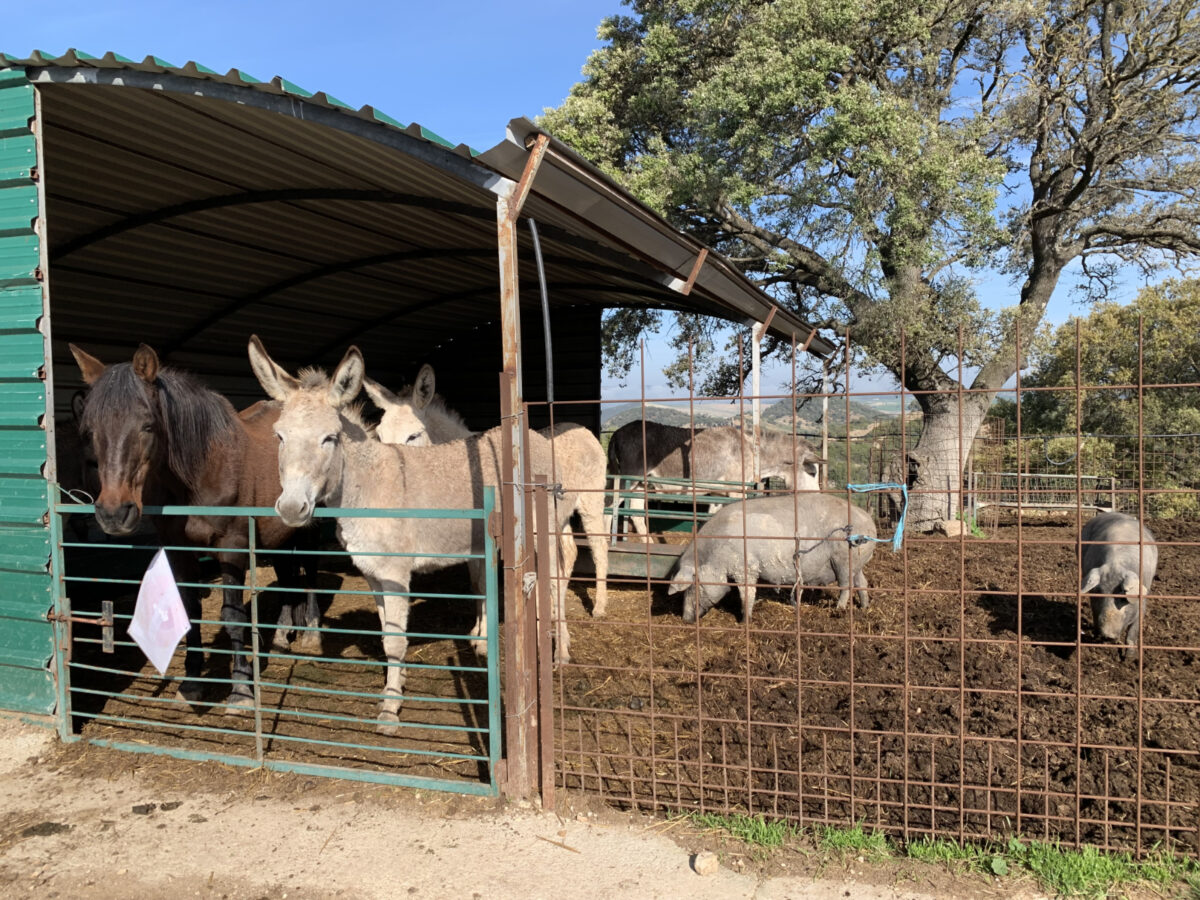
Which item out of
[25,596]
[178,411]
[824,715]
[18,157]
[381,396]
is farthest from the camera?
[381,396]

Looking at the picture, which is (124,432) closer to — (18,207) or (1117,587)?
(18,207)

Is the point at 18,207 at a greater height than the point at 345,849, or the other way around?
the point at 18,207

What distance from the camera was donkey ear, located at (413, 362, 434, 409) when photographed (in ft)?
26.4

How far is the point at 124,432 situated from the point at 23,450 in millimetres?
1018

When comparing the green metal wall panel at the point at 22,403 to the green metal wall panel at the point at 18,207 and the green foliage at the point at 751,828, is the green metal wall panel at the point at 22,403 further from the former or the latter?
the green foliage at the point at 751,828

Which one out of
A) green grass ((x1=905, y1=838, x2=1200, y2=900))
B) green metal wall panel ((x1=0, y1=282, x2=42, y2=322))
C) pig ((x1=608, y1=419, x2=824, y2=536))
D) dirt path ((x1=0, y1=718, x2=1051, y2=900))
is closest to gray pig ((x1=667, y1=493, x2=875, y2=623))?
dirt path ((x1=0, y1=718, x2=1051, y2=900))

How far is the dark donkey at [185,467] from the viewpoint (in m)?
4.39

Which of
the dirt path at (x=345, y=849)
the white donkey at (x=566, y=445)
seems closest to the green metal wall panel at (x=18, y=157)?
the white donkey at (x=566, y=445)

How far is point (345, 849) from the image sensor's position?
3562 millimetres

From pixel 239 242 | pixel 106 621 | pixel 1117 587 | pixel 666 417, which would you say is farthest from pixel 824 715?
pixel 666 417

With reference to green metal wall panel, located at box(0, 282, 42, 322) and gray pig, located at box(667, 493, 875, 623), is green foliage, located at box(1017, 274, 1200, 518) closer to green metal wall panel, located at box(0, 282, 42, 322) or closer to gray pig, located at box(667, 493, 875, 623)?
gray pig, located at box(667, 493, 875, 623)

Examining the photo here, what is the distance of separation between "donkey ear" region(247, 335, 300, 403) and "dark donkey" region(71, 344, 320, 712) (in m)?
0.60

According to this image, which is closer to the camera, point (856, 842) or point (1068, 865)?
point (1068, 865)

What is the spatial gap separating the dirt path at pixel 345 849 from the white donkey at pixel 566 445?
10.1 ft
